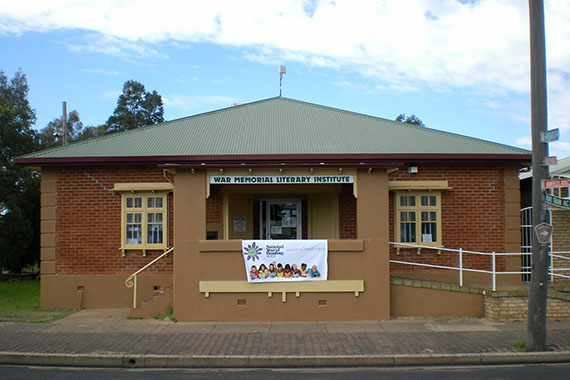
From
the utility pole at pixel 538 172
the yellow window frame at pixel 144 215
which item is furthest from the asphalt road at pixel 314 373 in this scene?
the yellow window frame at pixel 144 215

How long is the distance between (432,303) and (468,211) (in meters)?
2.97

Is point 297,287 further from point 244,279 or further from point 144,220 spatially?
point 144,220

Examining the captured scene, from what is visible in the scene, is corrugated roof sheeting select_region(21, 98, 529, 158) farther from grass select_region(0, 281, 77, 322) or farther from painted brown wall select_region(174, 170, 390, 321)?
grass select_region(0, 281, 77, 322)

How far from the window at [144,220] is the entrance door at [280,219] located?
270cm

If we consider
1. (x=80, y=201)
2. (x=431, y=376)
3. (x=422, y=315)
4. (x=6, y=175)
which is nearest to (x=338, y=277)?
(x=422, y=315)

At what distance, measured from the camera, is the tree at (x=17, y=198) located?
67.5 ft

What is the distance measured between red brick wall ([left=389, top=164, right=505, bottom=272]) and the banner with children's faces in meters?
2.89

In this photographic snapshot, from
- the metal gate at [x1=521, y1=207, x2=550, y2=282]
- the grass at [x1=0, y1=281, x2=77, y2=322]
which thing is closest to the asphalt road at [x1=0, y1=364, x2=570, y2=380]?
the grass at [x1=0, y1=281, x2=77, y2=322]

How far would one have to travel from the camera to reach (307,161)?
35.4 ft

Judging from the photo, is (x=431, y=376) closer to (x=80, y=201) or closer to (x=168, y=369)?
(x=168, y=369)

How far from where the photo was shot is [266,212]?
559 inches

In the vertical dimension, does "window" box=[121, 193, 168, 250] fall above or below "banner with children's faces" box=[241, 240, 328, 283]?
above

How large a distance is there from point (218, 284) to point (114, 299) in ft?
11.9

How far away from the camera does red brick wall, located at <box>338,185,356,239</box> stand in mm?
13305
